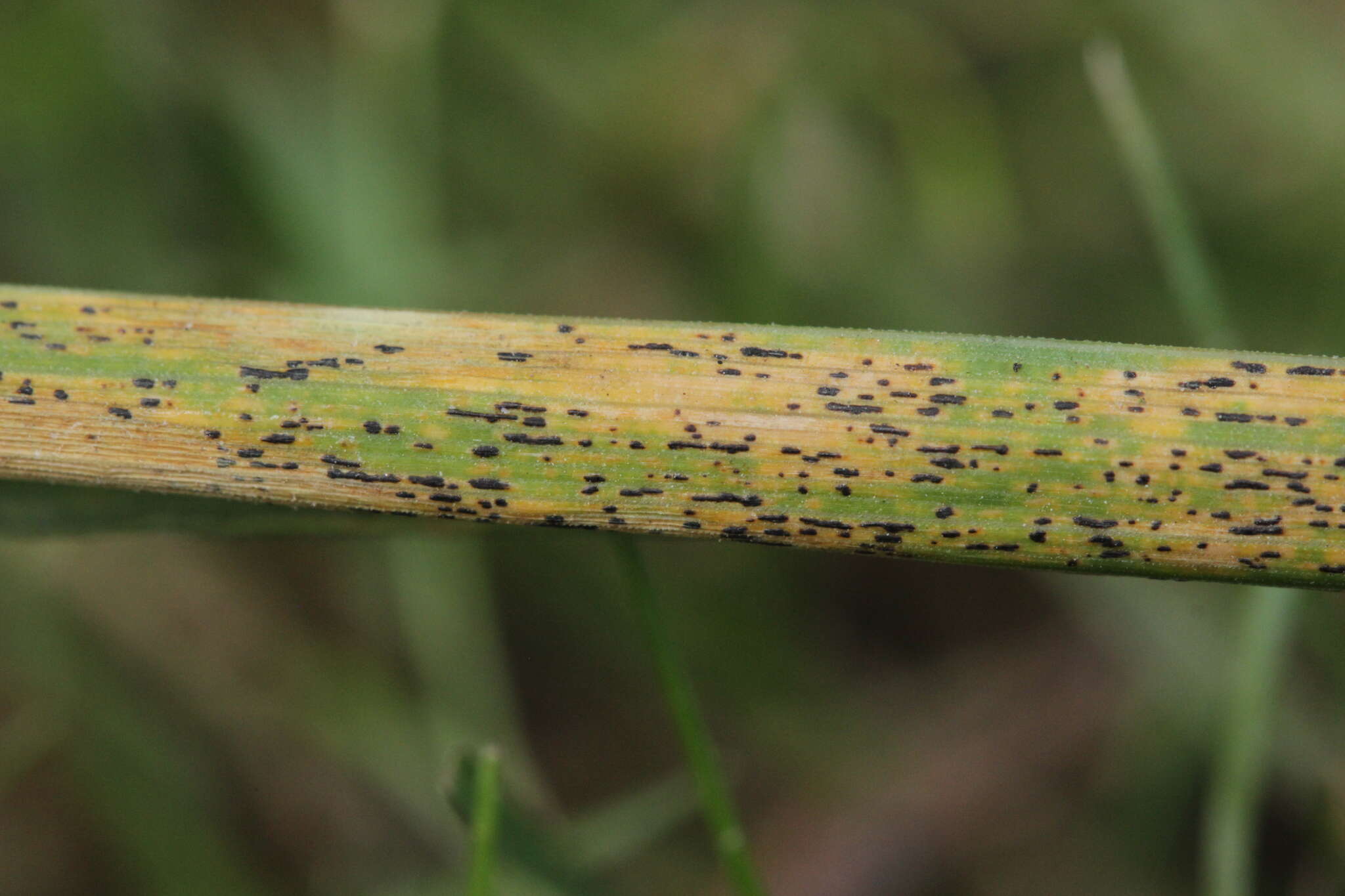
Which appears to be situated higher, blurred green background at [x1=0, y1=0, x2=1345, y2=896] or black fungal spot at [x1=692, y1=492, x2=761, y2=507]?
blurred green background at [x1=0, y1=0, x2=1345, y2=896]

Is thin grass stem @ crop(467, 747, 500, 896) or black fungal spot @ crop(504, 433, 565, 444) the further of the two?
thin grass stem @ crop(467, 747, 500, 896)

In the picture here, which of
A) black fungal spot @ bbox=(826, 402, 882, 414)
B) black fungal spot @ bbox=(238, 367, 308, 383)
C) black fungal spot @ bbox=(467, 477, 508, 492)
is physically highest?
black fungal spot @ bbox=(826, 402, 882, 414)

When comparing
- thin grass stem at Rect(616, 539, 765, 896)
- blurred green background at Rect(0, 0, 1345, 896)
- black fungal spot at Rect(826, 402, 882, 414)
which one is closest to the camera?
black fungal spot at Rect(826, 402, 882, 414)

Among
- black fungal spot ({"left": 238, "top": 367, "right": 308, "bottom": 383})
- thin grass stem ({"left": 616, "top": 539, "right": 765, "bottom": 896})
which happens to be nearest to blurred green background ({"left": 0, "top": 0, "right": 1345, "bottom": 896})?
thin grass stem ({"left": 616, "top": 539, "right": 765, "bottom": 896})

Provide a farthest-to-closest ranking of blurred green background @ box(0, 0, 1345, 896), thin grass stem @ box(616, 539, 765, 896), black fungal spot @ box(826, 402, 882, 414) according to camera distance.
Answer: blurred green background @ box(0, 0, 1345, 896)
thin grass stem @ box(616, 539, 765, 896)
black fungal spot @ box(826, 402, 882, 414)

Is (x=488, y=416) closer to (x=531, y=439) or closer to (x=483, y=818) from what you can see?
(x=531, y=439)

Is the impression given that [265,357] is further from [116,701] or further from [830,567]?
[830,567]

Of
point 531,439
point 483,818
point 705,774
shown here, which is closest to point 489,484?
point 531,439

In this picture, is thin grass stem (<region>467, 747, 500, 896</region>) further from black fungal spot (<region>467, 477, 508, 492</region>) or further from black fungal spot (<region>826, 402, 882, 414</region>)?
black fungal spot (<region>826, 402, 882, 414</region>)

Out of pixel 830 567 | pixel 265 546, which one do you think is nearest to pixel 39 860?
pixel 265 546
